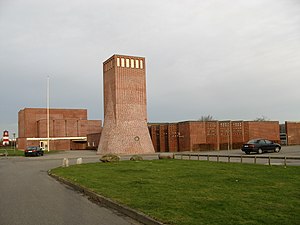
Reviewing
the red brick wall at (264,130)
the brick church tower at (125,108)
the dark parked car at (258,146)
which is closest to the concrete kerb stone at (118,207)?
the dark parked car at (258,146)

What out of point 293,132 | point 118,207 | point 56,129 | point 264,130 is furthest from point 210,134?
point 56,129

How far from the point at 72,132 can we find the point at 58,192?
67.2 metres

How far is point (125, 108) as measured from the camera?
45.2 meters

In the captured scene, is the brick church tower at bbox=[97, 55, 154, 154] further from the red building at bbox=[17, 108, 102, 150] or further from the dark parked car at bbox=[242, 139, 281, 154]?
the red building at bbox=[17, 108, 102, 150]

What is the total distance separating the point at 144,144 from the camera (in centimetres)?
4519

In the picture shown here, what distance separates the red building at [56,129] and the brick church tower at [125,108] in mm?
31714

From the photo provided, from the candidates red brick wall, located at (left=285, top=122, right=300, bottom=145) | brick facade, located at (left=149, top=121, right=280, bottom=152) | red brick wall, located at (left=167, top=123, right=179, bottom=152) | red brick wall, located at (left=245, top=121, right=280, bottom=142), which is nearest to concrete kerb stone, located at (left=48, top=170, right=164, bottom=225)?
brick facade, located at (left=149, top=121, right=280, bottom=152)

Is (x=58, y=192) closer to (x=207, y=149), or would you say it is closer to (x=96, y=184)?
(x=96, y=184)

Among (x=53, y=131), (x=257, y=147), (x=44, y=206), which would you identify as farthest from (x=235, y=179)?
(x=53, y=131)

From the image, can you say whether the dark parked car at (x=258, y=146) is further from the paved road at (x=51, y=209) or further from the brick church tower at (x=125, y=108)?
the paved road at (x=51, y=209)

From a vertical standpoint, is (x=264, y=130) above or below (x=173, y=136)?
above

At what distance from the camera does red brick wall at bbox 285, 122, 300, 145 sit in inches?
1932

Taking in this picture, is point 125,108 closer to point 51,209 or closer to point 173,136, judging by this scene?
point 173,136

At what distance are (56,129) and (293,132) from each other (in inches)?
1937
